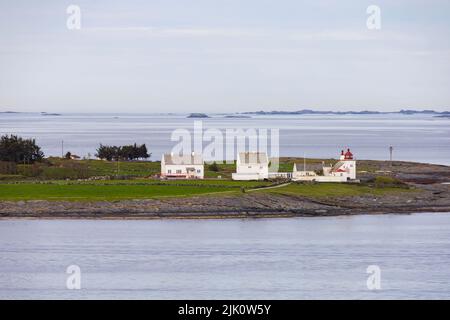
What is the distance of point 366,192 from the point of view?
73.5m

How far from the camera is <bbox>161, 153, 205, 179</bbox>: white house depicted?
78875mm

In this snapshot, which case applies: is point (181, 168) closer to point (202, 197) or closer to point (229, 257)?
point (202, 197)

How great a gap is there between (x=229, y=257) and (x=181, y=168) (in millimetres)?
30179

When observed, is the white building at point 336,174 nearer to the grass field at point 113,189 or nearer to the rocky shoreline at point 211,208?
the grass field at point 113,189

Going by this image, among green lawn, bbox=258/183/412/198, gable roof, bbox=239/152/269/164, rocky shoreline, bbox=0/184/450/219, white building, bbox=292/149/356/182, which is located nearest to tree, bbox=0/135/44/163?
gable roof, bbox=239/152/269/164

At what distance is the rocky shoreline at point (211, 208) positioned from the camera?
209 feet

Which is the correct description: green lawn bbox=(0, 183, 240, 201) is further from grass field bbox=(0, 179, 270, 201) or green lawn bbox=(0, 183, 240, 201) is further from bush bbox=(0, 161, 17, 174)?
bush bbox=(0, 161, 17, 174)

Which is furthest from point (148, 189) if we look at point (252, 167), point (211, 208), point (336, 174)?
point (336, 174)

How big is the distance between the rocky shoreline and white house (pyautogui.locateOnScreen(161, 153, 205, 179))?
11314mm

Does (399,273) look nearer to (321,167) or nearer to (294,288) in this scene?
(294,288)

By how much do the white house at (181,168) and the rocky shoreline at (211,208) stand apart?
37.1ft

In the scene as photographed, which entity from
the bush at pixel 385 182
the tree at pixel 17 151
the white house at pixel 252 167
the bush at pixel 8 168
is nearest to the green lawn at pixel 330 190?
the bush at pixel 385 182
